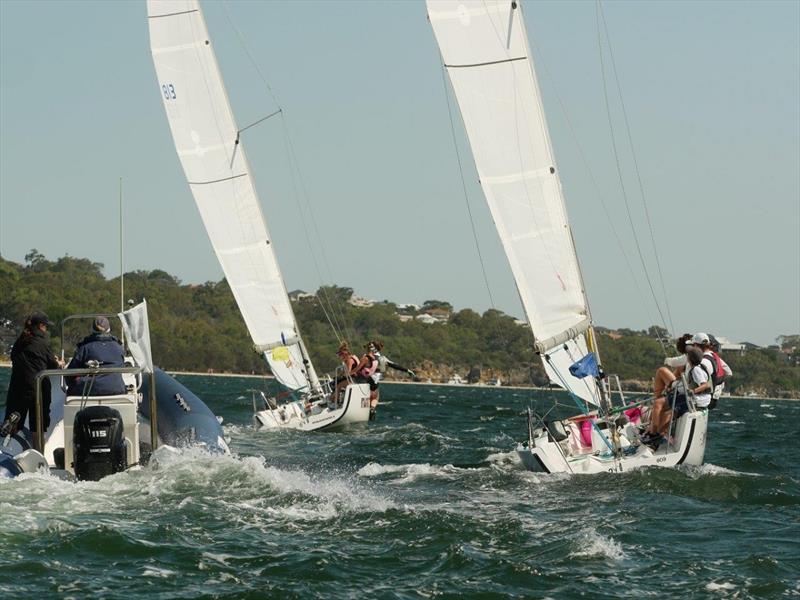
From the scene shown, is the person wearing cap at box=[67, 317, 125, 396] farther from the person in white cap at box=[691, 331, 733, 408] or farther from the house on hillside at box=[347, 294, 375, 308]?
the house on hillside at box=[347, 294, 375, 308]

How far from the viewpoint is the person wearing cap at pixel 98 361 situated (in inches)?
434

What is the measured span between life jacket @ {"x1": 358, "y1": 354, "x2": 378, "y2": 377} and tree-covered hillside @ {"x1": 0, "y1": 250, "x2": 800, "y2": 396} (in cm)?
6977

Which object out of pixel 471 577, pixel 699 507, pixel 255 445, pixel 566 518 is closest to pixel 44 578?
pixel 471 577

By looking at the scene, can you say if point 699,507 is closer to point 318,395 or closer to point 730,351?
point 318,395

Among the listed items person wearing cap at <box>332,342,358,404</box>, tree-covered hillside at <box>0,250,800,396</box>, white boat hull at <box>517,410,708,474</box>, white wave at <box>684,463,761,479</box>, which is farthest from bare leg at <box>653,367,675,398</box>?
tree-covered hillside at <box>0,250,800,396</box>

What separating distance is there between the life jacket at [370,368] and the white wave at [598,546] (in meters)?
14.6

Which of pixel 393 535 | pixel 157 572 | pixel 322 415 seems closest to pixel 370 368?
pixel 322 415

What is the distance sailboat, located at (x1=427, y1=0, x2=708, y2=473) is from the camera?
627 inches

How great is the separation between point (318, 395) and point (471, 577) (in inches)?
657

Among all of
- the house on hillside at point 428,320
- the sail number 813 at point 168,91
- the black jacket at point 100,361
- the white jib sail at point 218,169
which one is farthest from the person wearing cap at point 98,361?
the house on hillside at point 428,320

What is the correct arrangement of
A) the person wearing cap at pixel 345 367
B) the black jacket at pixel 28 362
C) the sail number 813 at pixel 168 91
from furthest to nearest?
the sail number 813 at pixel 168 91 < the person wearing cap at pixel 345 367 < the black jacket at pixel 28 362

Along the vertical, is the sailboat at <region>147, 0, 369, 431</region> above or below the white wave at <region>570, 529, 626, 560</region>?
above

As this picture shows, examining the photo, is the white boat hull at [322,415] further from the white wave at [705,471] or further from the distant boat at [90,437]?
the distant boat at [90,437]

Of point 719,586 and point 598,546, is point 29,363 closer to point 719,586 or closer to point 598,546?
point 598,546
